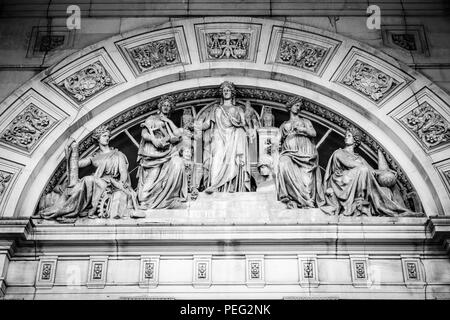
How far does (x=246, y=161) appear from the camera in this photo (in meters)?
12.1

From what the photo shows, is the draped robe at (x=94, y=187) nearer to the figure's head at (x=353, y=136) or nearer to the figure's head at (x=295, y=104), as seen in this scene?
the figure's head at (x=295, y=104)

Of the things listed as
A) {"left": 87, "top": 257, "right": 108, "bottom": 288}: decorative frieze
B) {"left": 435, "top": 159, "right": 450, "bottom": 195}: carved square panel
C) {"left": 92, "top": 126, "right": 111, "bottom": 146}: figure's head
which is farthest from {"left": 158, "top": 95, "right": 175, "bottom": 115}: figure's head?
{"left": 435, "top": 159, "right": 450, "bottom": 195}: carved square panel

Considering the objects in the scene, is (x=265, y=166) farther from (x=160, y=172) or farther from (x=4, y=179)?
(x=4, y=179)

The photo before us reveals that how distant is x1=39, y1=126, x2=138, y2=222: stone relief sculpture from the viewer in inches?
449

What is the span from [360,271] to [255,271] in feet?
5.37

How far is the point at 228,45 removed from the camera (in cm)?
1333

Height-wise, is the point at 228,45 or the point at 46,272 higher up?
the point at 228,45

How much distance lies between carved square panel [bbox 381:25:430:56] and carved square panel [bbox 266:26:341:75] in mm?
1010

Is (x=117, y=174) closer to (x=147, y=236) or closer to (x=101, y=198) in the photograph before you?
(x=101, y=198)

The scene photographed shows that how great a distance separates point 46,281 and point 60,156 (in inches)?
94.2

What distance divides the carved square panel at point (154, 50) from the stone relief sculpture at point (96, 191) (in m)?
1.87

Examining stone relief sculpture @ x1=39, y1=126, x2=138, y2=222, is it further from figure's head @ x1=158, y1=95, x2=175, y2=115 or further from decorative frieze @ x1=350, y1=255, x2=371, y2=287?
decorative frieze @ x1=350, y1=255, x2=371, y2=287

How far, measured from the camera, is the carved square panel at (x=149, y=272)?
10.7 m

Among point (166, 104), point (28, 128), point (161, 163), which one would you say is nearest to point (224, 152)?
point (161, 163)
